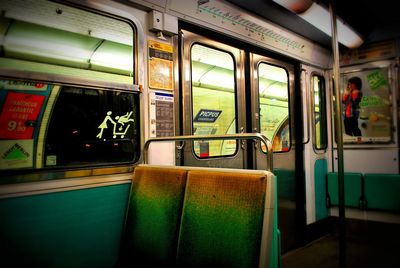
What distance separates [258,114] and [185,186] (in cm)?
204

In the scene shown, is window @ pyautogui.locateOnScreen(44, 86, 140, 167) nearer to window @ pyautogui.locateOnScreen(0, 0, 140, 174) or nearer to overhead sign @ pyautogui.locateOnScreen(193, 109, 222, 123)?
window @ pyautogui.locateOnScreen(0, 0, 140, 174)

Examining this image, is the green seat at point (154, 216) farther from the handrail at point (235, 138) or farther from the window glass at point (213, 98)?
the window glass at point (213, 98)

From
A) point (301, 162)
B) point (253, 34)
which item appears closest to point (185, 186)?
point (253, 34)

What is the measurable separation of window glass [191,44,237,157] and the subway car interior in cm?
2

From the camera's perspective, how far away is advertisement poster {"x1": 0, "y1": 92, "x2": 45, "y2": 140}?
5.95 feet

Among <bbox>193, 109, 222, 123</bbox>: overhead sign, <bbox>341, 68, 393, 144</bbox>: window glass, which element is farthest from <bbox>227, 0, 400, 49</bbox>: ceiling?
<bbox>193, 109, 222, 123</bbox>: overhead sign

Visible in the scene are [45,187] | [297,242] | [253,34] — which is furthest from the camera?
[297,242]

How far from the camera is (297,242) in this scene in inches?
172

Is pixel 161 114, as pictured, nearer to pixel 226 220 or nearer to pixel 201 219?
pixel 201 219

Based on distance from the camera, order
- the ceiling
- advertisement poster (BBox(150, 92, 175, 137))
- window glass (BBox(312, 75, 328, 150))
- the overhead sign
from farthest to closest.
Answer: window glass (BBox(312, 75, 328, 150)), the ceiling, the overhead sign, advertisement poster (BBox(150, 92, 175, 137))

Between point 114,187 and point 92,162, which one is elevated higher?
point 92,162

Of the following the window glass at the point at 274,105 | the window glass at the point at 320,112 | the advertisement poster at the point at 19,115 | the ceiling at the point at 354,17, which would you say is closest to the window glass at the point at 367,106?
the window glass at the point at 320,112

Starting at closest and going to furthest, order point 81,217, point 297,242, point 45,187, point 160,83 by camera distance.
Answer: point 45,187, point 81,217, point 160,83, point 297,242

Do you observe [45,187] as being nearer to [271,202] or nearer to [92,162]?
[92,162]
